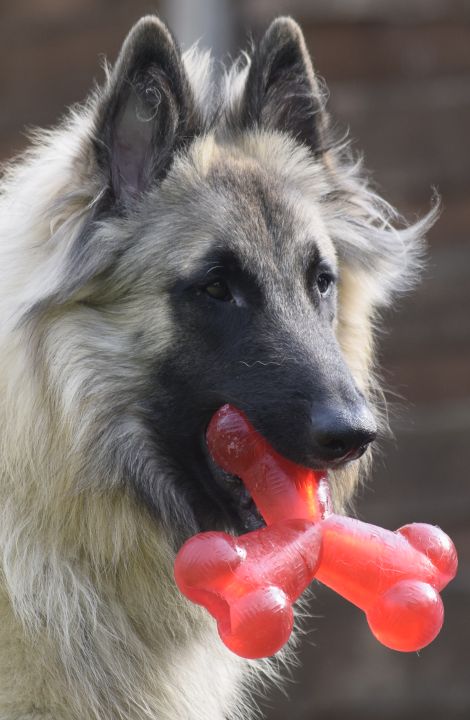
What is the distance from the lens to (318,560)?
3.12 m

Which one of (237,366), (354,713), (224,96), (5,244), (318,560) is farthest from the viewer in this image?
(354,713)

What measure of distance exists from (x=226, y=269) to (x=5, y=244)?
0.76m

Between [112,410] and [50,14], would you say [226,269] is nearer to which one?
[112,410]

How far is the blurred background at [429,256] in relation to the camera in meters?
7.34

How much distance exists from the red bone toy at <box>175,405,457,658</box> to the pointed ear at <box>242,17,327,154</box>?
1.31 m

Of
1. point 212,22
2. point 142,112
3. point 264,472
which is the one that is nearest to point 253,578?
point 264,472

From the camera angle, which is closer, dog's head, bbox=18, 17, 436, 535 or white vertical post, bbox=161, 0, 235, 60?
dog's head, bbox=18, 17, 436, 535

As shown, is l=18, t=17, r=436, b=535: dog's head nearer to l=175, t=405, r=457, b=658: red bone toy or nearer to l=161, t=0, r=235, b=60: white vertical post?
l=175, t=405, r=457, b=658: red bone toy

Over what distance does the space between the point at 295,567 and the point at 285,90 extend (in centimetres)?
188

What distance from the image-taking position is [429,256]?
294 inches

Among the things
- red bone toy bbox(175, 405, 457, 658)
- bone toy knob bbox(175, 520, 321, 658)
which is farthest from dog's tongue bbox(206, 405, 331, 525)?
bone toy knob bbox(175, 520, 321, 658)

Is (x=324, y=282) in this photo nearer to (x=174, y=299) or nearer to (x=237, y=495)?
(x=174, y=299)

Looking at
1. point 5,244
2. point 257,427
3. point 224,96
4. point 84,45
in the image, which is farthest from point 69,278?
point 84,45

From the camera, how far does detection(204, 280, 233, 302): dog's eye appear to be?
3.52 m
